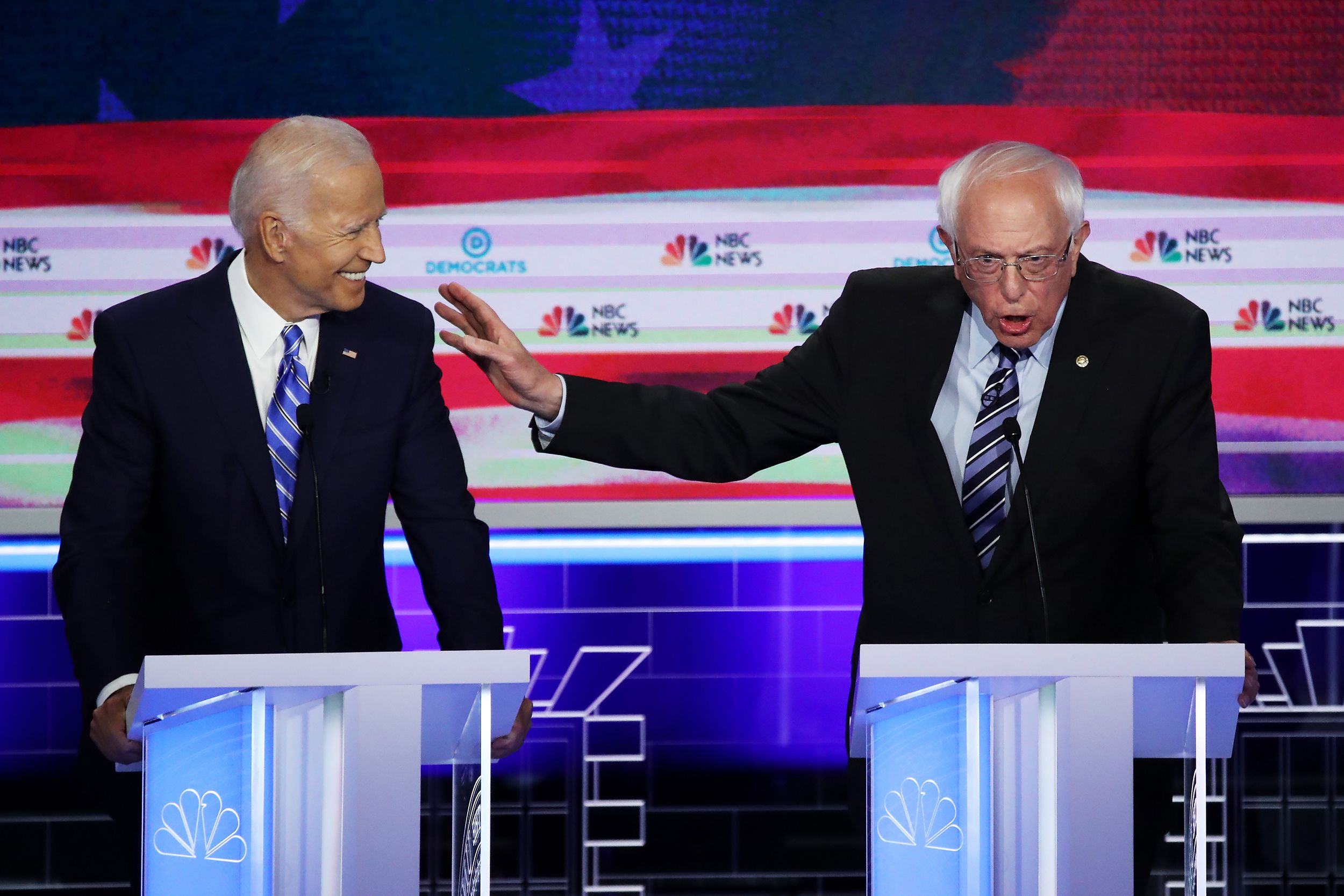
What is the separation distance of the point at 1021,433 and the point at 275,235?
48.8 inches

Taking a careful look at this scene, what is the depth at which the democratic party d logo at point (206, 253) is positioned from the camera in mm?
3834

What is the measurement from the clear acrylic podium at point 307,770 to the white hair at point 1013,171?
3.91 ft

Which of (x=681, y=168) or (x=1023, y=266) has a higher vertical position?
(x=681, y=168)

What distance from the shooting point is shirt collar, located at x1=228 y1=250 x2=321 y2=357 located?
2562 mm

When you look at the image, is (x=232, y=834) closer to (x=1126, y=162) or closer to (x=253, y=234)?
(x=253, y=234)

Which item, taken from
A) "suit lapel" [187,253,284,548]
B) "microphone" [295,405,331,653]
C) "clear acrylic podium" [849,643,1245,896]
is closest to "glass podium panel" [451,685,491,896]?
"clear acrylic podium" [849,643,1245,896]

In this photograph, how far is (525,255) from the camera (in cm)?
387

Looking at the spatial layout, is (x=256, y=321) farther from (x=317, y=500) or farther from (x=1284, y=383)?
(x=1284, y=383)

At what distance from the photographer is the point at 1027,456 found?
7.73 ft

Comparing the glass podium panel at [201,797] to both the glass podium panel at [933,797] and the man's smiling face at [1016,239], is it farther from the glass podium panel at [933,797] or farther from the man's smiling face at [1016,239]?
the man's smiling face at [1016,239]

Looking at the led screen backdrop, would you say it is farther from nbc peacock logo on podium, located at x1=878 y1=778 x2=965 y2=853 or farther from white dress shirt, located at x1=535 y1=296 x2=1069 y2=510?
nbc peacock logo on podium, located at x1=878 y1=778 x2=965 y2=853

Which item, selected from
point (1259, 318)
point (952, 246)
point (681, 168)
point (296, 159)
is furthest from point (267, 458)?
point (1259, 318)

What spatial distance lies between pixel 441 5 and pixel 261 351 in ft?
5.28

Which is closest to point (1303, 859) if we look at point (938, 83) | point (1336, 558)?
point (1336, 558)
